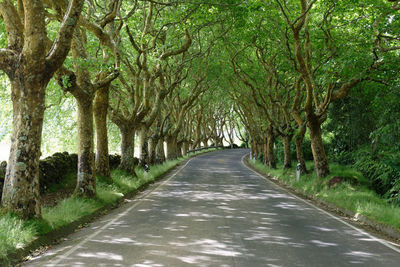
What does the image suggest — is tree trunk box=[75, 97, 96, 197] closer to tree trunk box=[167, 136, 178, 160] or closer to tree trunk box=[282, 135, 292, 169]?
tree trunk box=[282, 135, 292, 169]

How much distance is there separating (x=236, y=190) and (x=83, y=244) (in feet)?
31.6

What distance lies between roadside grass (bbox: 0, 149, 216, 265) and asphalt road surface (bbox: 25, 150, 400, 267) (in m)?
0.47

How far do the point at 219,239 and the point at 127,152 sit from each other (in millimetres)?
12284

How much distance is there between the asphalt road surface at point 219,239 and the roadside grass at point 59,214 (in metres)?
0.47

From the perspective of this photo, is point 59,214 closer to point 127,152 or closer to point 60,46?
point 60,46

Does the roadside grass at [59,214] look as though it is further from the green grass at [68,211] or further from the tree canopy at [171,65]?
the tree canopy at [171,65]

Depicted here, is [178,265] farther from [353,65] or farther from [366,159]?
[366,159]

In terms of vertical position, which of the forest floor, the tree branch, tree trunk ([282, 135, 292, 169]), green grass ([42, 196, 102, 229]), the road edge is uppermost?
the tree branch

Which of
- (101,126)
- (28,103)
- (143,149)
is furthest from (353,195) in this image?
(143,149)

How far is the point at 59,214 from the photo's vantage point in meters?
9.01

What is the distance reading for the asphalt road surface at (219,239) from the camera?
19.9ft

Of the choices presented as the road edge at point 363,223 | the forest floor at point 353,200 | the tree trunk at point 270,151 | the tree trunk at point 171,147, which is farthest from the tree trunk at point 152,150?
the road edge at point 363,223

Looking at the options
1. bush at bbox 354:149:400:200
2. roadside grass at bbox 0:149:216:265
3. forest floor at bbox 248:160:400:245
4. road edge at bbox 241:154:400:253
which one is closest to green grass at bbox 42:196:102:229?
roadside grass at bbox 0:149:216:265

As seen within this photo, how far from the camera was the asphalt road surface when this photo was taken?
19.9 feet
